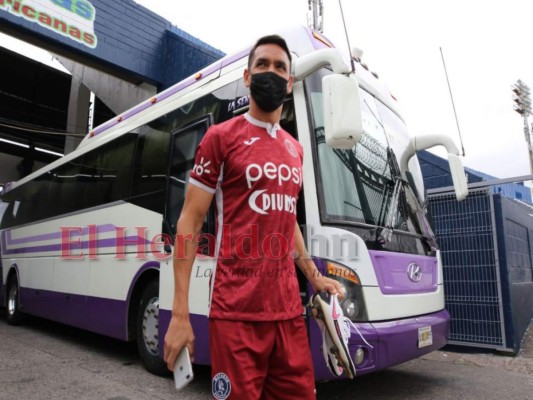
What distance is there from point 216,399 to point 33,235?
8.25 metres

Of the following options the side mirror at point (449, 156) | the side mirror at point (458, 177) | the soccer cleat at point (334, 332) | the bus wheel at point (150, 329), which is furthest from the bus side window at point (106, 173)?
the soccer cleat at point (334, 332)

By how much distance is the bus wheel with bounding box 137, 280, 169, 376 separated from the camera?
484 centimetres

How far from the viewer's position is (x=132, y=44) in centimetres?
1180

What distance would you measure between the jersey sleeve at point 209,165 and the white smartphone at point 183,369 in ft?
2.21

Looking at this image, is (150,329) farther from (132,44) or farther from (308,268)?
(132,44)

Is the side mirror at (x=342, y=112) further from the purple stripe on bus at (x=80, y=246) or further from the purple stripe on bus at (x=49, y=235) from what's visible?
the purple stripe on bus at (x=49, y=235)

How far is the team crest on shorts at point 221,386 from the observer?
172 centimetres

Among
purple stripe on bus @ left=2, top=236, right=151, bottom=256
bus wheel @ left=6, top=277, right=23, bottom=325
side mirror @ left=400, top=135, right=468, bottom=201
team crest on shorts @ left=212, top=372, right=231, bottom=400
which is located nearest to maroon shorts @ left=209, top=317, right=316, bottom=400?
team crest on shorts @ left=212, top=372, right=231, bottom=400

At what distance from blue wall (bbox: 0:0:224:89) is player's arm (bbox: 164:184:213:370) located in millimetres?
10071

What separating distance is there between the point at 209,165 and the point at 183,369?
2.72 ft

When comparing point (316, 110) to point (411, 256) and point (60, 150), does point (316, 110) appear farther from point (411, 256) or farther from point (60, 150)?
point (60, 150)

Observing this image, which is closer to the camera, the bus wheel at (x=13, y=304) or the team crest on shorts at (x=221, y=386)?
the team crest on shorts at (x=221, y=386)

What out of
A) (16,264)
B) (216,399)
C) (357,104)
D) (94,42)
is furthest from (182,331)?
(94,42)

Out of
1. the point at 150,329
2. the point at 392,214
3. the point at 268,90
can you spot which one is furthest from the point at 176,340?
the point at 150,329
